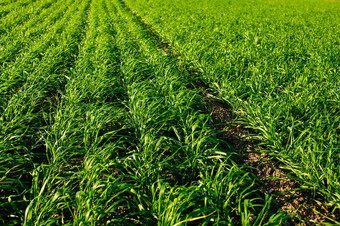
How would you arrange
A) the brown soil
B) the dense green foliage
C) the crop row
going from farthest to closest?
the dense green foliage, the brown soil, the crop row

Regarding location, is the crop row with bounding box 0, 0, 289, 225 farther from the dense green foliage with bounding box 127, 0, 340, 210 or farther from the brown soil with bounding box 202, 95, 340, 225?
the dense green foliage with bounding box 127, 0, 340, 210

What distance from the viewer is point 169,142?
252 centimetres

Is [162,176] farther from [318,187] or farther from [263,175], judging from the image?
[318,187]

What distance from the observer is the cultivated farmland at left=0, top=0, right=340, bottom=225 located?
180 centimetres

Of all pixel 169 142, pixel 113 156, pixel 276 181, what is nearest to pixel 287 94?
pixel 276 181

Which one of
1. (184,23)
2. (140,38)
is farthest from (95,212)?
(184,23)

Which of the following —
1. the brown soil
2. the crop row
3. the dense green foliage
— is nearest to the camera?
the crop row

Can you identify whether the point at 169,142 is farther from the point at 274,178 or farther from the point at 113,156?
the point at 274,178

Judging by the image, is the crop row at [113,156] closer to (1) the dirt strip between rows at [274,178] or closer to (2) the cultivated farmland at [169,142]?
(2) the cultivated farmland at [169,142]

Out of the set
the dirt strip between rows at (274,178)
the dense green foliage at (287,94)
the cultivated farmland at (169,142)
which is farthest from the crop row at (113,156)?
the dense green foliage at (287,94)

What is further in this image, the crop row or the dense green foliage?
the dense green foliage

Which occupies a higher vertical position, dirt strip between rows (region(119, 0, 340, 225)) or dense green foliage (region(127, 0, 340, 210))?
dense green foliage (region(127, 0, 340, 210))

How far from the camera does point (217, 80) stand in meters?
4.32

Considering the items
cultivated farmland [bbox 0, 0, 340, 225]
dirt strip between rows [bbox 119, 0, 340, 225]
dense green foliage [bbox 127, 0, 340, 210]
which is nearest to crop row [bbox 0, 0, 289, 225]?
cultivated farmland [bbox 0, 0, 340, 225]
